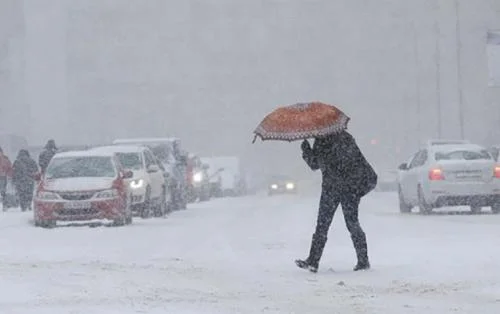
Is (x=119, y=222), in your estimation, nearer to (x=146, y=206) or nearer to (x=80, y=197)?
(x=80, y=197)

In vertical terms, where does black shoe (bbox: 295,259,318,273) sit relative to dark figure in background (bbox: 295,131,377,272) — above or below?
below

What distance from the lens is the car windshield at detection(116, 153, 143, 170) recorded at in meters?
31.4

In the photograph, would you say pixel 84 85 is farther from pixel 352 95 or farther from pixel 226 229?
pixel 226 229

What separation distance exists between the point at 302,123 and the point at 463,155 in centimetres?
1613

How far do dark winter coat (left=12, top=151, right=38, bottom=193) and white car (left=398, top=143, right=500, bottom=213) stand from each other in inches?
434

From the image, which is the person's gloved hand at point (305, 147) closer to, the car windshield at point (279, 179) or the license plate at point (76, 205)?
the license plate at point (76, 205)

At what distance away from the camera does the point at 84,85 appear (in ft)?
451

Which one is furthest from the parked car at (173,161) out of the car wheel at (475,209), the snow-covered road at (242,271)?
the snow-covered road at (242,271)

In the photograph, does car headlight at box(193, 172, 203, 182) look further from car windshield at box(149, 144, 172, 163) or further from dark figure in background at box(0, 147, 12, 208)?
dark figure in background at box(0, 147, 12, 208)

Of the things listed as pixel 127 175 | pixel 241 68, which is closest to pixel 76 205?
pixel 127 175

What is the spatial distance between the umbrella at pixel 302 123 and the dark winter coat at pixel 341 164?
278 mm

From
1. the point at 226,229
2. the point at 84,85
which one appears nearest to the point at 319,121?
the point at 226,229

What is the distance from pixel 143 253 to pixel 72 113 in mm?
108191

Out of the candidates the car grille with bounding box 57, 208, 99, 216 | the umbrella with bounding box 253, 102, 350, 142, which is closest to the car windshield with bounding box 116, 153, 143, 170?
the car grille with bounding box 57, 208, 99, 216
